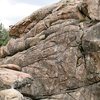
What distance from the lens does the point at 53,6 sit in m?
36.9

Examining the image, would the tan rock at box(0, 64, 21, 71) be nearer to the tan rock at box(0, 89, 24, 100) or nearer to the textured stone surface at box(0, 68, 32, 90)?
the textured stone surface at box(0, 68, 32, 90)

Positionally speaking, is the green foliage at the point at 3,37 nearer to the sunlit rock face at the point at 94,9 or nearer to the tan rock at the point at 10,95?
the sunlit rock face at the point at 94,9

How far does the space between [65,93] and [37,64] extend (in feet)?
13.6

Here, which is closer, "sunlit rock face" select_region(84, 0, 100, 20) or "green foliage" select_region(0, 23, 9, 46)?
"sunlit rock face" select_region(84, 0, 100, 20)

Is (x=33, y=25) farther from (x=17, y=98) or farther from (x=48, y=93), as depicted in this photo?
(x=17, y=98)

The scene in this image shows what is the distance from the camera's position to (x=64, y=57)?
2986 centimetres

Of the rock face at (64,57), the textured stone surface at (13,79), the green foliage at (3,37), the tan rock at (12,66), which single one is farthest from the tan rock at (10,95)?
the green foliage at (3,37)

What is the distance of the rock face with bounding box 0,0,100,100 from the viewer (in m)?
28.5

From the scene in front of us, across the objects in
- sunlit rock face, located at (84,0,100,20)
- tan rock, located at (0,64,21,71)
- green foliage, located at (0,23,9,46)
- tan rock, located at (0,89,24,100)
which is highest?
sunlit rock face, located at (84,0,100,20)

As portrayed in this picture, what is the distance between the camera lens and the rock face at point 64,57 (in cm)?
2848

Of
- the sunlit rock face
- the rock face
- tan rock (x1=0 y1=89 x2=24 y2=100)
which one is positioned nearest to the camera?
tan rock (x1=0 y1=89 x2=24 y2=100)

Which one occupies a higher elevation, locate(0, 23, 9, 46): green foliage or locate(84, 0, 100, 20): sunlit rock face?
locate(84, 0, 100, 20): sunlit rock face

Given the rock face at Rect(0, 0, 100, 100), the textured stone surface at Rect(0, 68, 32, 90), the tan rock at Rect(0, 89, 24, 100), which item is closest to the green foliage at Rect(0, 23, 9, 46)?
the rock face at Rect(0, 0, 100, 100)

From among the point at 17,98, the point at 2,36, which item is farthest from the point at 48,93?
the point at 2,36
